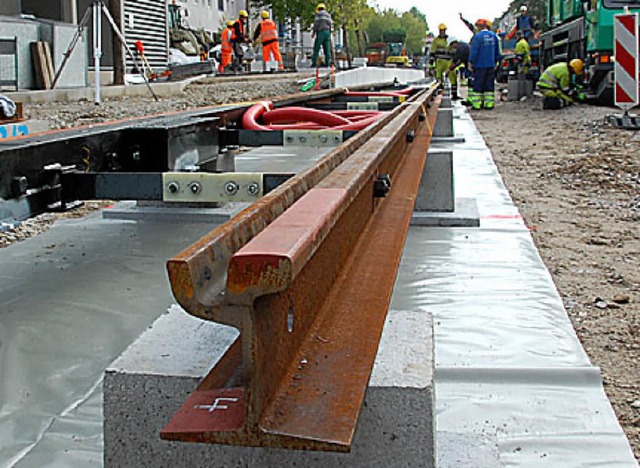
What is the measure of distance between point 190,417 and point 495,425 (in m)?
1.45

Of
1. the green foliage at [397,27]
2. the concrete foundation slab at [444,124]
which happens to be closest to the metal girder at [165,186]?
the concrete foundation slab at [444,124]

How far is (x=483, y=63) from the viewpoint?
19484mm

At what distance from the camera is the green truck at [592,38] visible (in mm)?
16188

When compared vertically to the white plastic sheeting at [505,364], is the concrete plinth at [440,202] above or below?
above

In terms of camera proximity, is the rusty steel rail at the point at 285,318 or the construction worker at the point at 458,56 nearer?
the rusty steel rail at the point at 285,318

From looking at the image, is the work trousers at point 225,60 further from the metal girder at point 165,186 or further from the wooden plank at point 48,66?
the metal girder at point 165,186

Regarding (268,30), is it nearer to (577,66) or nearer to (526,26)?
(526,26)

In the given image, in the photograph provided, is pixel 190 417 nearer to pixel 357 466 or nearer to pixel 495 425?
pixel 357 466

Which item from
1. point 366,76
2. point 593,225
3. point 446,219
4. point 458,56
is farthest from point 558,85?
point 446,219

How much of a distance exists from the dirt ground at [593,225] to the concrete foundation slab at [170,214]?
2170mm

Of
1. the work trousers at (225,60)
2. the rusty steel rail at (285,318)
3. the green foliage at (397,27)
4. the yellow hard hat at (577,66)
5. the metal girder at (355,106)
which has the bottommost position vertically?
the rusty steel rail at (285,318)

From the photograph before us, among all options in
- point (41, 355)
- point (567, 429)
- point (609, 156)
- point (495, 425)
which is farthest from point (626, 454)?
point (609, 156)

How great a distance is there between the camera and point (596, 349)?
357 centimetres

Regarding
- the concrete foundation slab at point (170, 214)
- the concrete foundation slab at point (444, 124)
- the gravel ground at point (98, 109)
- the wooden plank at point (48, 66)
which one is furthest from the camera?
the wooden plank at point (48, 66)
